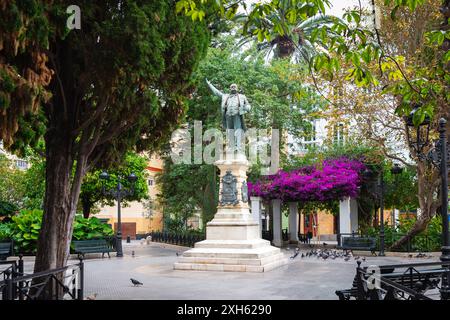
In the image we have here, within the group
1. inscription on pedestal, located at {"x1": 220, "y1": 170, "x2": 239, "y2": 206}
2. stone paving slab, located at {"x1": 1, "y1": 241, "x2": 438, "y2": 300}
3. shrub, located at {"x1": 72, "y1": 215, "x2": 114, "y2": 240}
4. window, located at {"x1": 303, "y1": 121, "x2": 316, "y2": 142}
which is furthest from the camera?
window, located at {"x1": 303, "y1": 121, "x2": 316, "y2": 142}

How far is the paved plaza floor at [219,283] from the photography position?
10.3 metres

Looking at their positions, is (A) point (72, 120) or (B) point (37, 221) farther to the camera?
(B) point (37, 221)

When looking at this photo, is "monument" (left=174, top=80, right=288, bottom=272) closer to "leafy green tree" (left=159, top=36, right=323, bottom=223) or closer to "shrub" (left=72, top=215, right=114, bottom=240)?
"leafy green tree" (left=159, top=36, right=323, bottom=223)

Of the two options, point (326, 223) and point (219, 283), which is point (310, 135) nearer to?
point (219, 283)

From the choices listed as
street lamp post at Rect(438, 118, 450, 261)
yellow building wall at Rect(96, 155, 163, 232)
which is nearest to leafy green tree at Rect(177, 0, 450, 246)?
street lamp post at Rect(438, 118, 450, 261)

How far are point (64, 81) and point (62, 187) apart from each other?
187 centimetres

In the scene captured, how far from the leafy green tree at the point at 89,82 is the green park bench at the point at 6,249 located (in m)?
11.4

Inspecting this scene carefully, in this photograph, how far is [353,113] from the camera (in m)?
18.1

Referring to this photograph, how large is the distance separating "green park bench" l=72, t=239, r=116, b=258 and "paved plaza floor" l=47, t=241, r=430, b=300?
129 inches

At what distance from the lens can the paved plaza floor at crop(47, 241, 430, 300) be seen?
10.3 metres

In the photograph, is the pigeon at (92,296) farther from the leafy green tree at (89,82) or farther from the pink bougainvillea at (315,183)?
the pink bougainvillea at (315,183)

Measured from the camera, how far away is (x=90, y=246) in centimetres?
2073

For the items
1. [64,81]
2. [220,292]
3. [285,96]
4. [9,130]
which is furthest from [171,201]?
[9,130]
